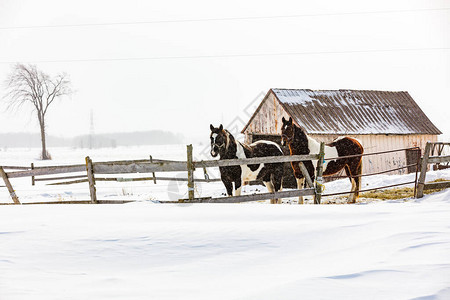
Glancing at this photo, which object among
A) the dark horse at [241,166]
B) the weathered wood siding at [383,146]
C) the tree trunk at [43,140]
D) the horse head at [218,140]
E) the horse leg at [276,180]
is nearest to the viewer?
the horse head at [218,140]

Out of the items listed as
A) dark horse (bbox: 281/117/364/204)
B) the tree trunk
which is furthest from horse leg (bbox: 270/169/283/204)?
the tree trunk

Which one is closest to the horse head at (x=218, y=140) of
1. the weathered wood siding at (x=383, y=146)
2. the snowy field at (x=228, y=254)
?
the snowy field at (x=228, y=254)

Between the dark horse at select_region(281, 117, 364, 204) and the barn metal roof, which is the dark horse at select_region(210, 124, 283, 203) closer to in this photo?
the dark horse at select_region(281, 117, 364, 204)

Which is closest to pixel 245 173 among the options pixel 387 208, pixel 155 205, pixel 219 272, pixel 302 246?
pixel 155 205

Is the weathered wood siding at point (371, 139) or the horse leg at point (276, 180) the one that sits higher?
the weathered wood siding at point (371, 139)

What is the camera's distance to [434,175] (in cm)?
1474

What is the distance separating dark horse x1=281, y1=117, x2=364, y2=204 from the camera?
11.7 metres

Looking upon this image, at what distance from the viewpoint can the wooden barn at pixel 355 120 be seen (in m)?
18.5

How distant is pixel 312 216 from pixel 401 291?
304cm

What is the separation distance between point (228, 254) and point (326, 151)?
28.4 feet

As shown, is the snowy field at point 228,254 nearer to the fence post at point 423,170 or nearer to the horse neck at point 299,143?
the fence post at point 423,170

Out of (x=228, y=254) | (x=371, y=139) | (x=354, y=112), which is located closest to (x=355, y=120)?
(x=354, y=112)

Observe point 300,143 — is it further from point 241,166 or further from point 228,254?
point 228,254

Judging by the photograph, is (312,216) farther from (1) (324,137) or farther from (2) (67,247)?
(1) (324,137)
